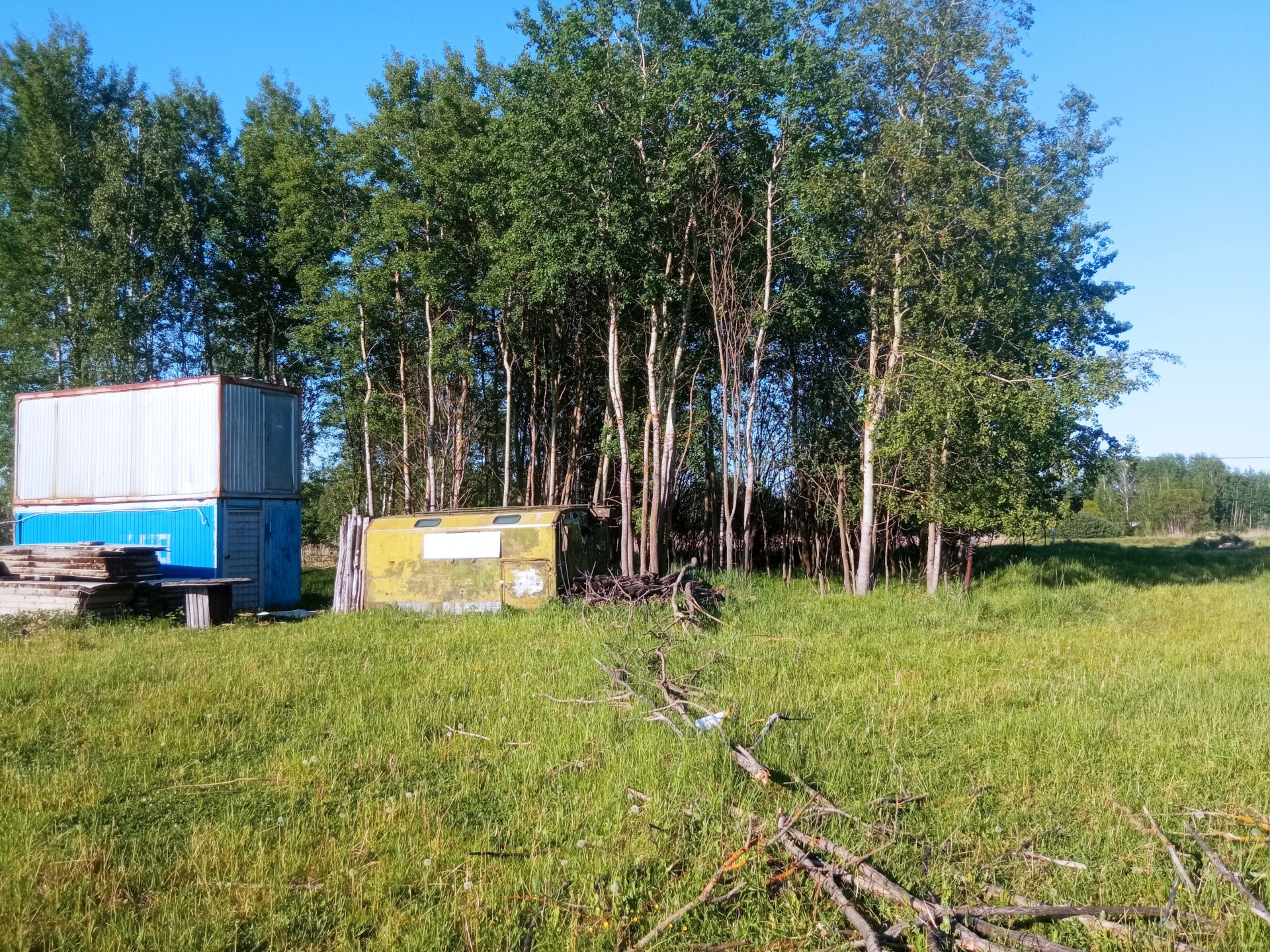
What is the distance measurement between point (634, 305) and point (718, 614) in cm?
888

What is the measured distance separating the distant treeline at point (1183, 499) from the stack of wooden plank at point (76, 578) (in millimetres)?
50948

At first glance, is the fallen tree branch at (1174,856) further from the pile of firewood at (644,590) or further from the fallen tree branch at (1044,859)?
the pile of firewood at (644,590)

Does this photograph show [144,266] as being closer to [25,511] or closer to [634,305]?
[25,511]

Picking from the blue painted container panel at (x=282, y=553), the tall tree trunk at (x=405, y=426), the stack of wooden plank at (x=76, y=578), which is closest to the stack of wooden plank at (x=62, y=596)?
the stack of wooden plank at (x=76, y=578)

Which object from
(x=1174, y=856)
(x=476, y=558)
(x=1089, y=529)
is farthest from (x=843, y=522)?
(x=1089, y=529)

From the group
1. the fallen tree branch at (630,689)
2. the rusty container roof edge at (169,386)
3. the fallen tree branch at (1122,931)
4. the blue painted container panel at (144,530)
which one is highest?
the rusty container roof edge at (169,386)

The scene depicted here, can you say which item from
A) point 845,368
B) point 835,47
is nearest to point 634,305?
point 845,368

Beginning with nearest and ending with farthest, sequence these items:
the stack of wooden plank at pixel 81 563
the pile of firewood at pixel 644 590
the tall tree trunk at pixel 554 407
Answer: the pile of firewood at pixel 644 590
the stack of wooden plank at pixel 81 563
the tall tree trunk at pixel 554 407

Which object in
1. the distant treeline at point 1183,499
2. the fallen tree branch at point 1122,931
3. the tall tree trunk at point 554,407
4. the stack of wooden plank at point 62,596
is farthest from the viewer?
the distant treeline at point 1183,499

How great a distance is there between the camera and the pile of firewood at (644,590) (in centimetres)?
1253

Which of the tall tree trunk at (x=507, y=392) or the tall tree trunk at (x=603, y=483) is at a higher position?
the tall tree trunk at (x=507, y=392)

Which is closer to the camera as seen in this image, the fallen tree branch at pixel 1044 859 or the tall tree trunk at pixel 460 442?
the fallen tree branch at pixel 1044 859

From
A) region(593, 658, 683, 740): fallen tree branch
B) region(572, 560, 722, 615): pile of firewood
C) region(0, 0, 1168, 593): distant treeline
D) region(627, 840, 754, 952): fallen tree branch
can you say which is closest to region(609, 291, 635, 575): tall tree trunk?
region(0, 0, 1168, 593): distant treeline

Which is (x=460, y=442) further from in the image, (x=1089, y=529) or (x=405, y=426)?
(x=1089, y=529)
